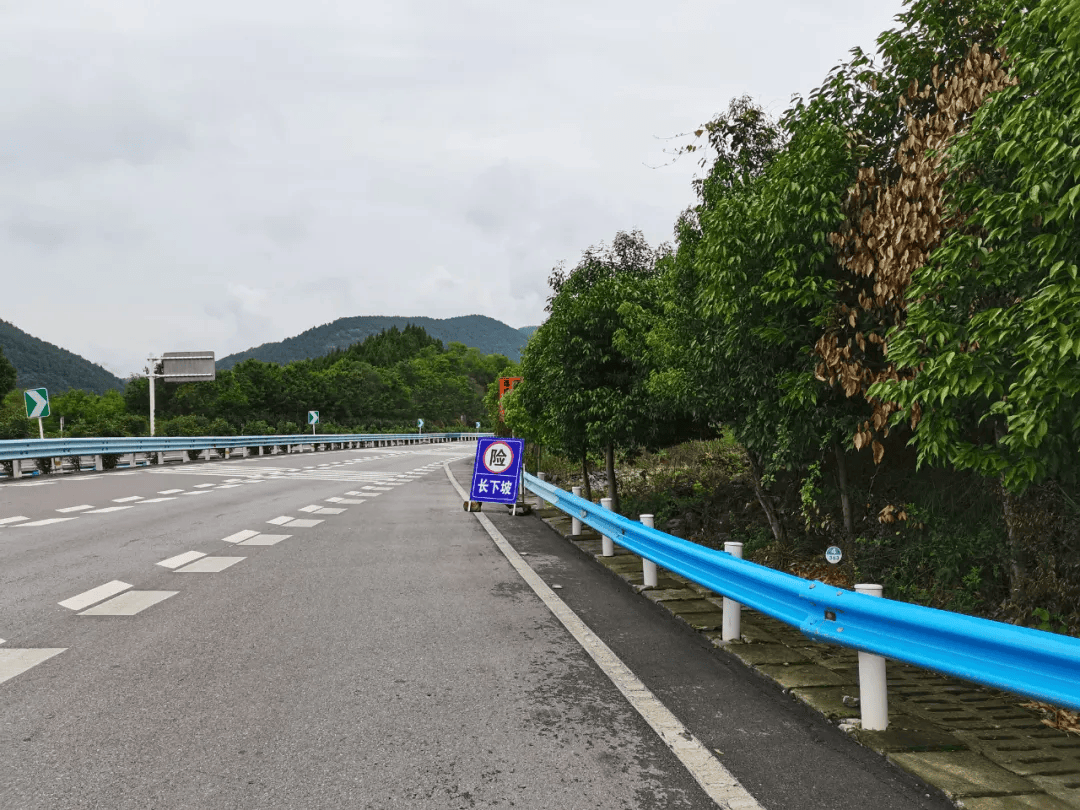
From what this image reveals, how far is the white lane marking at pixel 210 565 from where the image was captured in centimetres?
814

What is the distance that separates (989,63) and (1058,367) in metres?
2.44

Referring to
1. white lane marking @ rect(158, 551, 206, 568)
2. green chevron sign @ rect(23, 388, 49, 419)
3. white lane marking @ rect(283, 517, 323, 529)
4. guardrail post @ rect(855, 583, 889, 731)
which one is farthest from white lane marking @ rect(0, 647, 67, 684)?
green chevron sign @ rect(23, 388, 49, 419)

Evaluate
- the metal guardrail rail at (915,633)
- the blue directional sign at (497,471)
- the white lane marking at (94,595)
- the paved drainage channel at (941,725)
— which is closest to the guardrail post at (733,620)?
the paved drainage channel at (941,725)

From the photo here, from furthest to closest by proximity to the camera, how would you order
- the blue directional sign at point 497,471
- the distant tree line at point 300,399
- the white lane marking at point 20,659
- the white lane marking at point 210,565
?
the distant tree line at point 300,399 < the blue directional sign at point 497,471 < the white lane marking at point 210,565 < the white lane marking at point 20,659

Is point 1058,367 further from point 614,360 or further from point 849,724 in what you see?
point 614,360

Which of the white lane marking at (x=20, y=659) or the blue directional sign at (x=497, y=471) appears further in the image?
the blue directional sign at (x=497, y=471)

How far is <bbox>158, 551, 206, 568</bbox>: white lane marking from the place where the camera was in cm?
841

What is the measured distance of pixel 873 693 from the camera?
12.6 feet

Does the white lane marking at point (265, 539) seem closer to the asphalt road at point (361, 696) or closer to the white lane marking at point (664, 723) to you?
the asphalt road at point (361, 696)

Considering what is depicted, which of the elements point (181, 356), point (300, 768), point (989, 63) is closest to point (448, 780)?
point (300, 768)

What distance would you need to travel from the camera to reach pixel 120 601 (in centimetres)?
662

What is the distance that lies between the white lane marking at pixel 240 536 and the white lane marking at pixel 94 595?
2.89 m

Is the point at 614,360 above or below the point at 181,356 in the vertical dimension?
below

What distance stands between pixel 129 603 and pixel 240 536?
4323 millimetres
